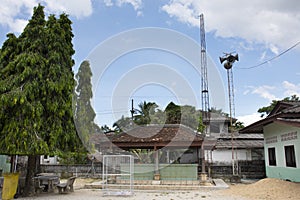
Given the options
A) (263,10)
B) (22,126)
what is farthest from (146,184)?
(263,10)

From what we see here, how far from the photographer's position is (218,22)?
563 inches

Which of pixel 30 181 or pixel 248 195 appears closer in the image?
pixel 30 181

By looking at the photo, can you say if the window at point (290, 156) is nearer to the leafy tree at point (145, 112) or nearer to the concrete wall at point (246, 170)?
the concrete wall at point (246, 170)

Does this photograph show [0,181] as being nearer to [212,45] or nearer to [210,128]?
[212,45]

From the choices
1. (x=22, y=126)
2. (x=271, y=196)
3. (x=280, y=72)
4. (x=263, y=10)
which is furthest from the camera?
(x=280, y=72)

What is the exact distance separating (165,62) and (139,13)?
3.77 meters

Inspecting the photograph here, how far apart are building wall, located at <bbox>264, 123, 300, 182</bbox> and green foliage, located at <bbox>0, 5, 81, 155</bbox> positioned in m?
9.42

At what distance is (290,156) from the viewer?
41.0ft

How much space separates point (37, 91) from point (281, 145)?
38.2 feet

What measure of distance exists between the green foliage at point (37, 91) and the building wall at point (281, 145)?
30.9ft

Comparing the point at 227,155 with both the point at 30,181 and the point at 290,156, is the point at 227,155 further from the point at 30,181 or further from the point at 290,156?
the point at 30,181

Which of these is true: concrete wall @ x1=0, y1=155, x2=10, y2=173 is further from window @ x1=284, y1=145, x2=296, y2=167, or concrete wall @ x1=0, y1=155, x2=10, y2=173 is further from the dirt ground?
window @ x1=284, y1=145, x2=296, y2=167

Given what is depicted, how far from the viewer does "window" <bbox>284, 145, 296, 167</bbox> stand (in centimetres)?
1216

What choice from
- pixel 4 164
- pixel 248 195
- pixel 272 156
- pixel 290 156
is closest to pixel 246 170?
pixel 272 156
